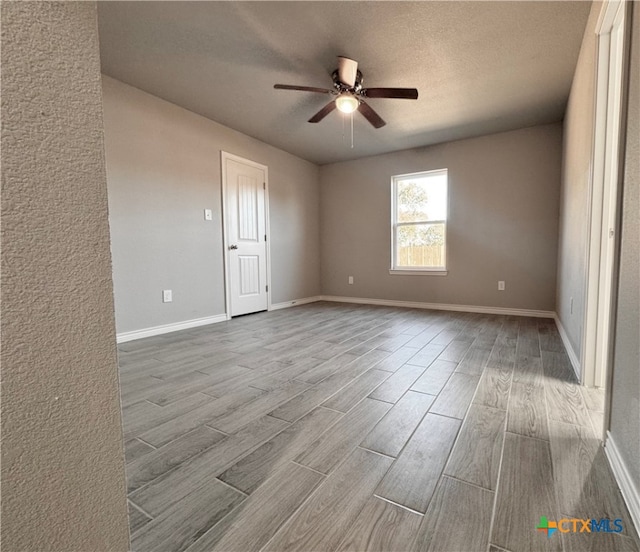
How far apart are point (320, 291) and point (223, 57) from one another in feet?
12.8

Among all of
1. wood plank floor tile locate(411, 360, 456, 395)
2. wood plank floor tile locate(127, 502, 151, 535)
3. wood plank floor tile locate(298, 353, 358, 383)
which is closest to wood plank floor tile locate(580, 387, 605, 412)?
wood plank floor tile locate(411, 360, 456, 395)

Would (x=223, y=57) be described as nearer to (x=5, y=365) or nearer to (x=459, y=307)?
(x=5, y=365)

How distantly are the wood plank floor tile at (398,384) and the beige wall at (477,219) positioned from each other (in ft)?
8.84

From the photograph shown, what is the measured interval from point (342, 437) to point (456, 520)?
53cm

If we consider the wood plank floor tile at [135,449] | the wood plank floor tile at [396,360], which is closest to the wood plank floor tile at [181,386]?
the wood plank floor tile at [135,449]

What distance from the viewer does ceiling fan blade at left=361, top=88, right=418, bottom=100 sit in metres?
2.45

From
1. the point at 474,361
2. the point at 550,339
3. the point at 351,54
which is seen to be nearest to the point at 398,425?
the point at 474,361

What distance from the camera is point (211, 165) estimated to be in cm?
374

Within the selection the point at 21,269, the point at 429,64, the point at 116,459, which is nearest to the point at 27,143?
the point at 21,269

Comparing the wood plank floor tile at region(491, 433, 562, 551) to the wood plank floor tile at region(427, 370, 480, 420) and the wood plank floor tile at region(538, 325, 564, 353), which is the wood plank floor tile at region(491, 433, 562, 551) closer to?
the wood plank floor tile at region(427, 370, 480, 420)

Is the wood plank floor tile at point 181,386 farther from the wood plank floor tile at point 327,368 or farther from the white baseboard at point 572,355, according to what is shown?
the white baseboard at point 572,355

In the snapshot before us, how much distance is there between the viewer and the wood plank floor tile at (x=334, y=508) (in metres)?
0.86

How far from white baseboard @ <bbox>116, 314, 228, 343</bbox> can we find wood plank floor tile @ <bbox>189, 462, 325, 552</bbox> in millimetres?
2466

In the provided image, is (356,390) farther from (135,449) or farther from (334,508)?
(135,449)
